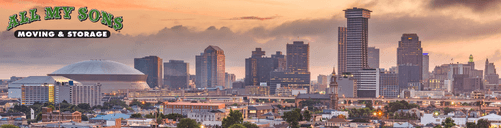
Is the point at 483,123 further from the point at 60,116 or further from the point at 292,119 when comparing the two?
the point at 60,116

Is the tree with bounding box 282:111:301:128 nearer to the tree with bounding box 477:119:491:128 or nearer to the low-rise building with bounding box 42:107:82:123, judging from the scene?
the tree with bounding box 477:119:491:128

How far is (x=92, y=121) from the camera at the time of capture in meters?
169

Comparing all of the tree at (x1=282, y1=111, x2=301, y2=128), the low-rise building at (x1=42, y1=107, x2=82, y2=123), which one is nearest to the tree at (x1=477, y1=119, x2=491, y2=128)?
the tree at (x1=282, y1=111, x2=301, y2=128)

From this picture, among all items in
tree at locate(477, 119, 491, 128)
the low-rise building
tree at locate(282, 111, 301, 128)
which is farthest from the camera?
the low-rise building

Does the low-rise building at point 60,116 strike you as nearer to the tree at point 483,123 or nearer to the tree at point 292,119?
the tree at point 292,119

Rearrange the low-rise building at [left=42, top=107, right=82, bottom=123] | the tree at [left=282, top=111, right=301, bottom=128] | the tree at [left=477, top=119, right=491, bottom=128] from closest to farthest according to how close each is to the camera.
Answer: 1. the tree at [left=477, top=119, right=491, bottom=128]
2. the tree at [left=282, top=111, right=301, bottom=128]
3. the low-rise building at [left=42, top=107, right=82, bottom=123]

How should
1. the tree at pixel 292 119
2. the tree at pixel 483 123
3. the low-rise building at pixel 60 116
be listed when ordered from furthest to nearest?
the low-rise building at pixel 60 116 < the tree at pixel 292 119 < the tree at pixel 483 123

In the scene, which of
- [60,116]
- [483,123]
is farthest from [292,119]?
[60,116]

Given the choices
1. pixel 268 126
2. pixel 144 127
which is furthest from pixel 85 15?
pixel 268 126

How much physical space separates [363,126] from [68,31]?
98.5 metres

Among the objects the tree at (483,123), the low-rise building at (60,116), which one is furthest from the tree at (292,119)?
the low-rise building at (60,116)

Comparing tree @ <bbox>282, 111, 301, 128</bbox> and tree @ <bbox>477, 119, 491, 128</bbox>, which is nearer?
tree @ <bbox>477, 119, 491, 128</bbox>

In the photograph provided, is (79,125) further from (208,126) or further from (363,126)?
(363,126)

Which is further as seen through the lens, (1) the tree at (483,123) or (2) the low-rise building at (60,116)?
(2) the low-rise building at (60,116)
